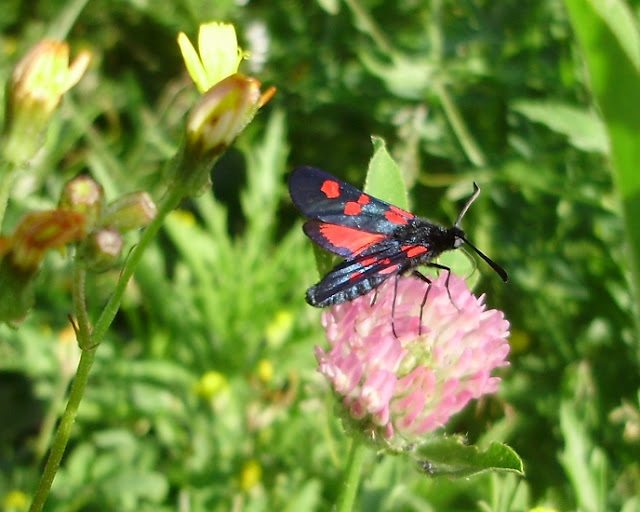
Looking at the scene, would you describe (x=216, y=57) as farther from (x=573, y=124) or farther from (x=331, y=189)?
(x=573, y=124)

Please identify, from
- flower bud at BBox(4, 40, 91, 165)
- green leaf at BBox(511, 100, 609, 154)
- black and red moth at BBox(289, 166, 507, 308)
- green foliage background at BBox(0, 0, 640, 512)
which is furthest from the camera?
green foliage background at BBox(0, 0, 640, 512)

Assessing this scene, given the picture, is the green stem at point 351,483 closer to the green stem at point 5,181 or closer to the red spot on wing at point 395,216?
the red spot on wing at point 395,216

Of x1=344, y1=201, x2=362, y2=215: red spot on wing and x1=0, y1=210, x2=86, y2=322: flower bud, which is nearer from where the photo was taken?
x1=0, y1=210, x2=86, y2=322: flower bud

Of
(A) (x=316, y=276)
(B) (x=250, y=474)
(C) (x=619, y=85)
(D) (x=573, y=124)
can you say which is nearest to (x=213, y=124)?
(C) (x=619, y=85)

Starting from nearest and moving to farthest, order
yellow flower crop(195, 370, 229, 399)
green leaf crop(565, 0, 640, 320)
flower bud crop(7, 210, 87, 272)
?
green leaf crop(565, 0, 640, 320) → flower bud crop(7, 210, 87, 272) → yellow flower crop(195, 370, 229, 399)

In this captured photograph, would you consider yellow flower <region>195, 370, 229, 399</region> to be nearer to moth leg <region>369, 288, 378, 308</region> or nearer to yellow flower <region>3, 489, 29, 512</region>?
yellow flower <region>3, 489, 29, 512</region>

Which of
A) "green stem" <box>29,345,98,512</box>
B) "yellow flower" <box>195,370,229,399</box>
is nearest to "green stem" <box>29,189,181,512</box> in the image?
"green stem" <box>29,345,98,512</box>

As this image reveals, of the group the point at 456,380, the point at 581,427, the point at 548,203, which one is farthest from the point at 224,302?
the point at 456,380

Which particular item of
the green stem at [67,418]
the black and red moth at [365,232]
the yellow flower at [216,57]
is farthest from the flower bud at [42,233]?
the black and red moth at [365,232]
